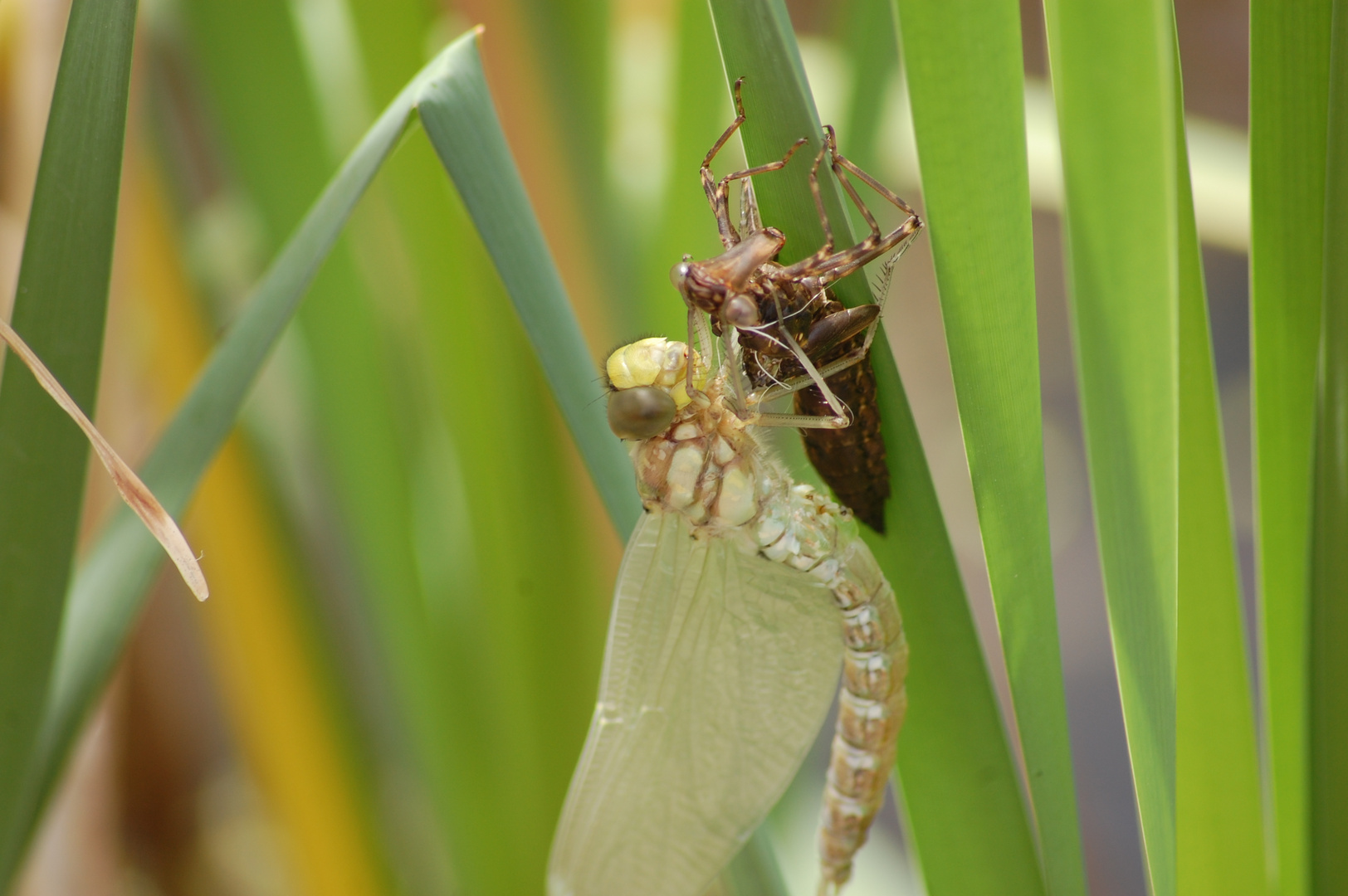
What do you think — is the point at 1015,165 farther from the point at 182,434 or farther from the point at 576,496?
the point at 576,496

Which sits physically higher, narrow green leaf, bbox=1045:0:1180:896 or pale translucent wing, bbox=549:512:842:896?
narrow green leaf, bbox=1045:0:1180:896

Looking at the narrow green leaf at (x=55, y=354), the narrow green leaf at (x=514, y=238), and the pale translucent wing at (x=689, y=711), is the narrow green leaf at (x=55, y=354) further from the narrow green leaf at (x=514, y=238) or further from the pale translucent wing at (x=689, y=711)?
the pale translucent wing at (x=689, y=711)

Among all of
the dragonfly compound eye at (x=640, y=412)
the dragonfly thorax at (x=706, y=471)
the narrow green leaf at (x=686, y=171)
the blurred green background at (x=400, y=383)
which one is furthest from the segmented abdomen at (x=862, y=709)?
the narrow green leaf at (x=686, y=171)

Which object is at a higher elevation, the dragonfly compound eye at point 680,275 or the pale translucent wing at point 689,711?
the dragonfly compound eye at point 680,275

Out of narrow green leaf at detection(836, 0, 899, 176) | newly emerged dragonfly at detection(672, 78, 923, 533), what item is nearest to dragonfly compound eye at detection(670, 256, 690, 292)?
newly emerged dragonfly at detection(672, 78, 923, 533)

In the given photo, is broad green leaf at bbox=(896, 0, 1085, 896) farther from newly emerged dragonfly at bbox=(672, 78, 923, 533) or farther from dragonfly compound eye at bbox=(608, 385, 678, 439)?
dragonfly compound eye at bbox=(608, 385, 678, 439)

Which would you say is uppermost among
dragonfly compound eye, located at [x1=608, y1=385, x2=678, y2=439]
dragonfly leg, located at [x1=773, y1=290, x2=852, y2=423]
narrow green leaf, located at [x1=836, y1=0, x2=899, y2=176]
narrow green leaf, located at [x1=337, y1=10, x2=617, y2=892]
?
narrow green leaf, located at [x1=836, y1=0, x2=899, y2=176]

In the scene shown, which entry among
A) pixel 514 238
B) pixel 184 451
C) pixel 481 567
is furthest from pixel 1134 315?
pixel 481 567
